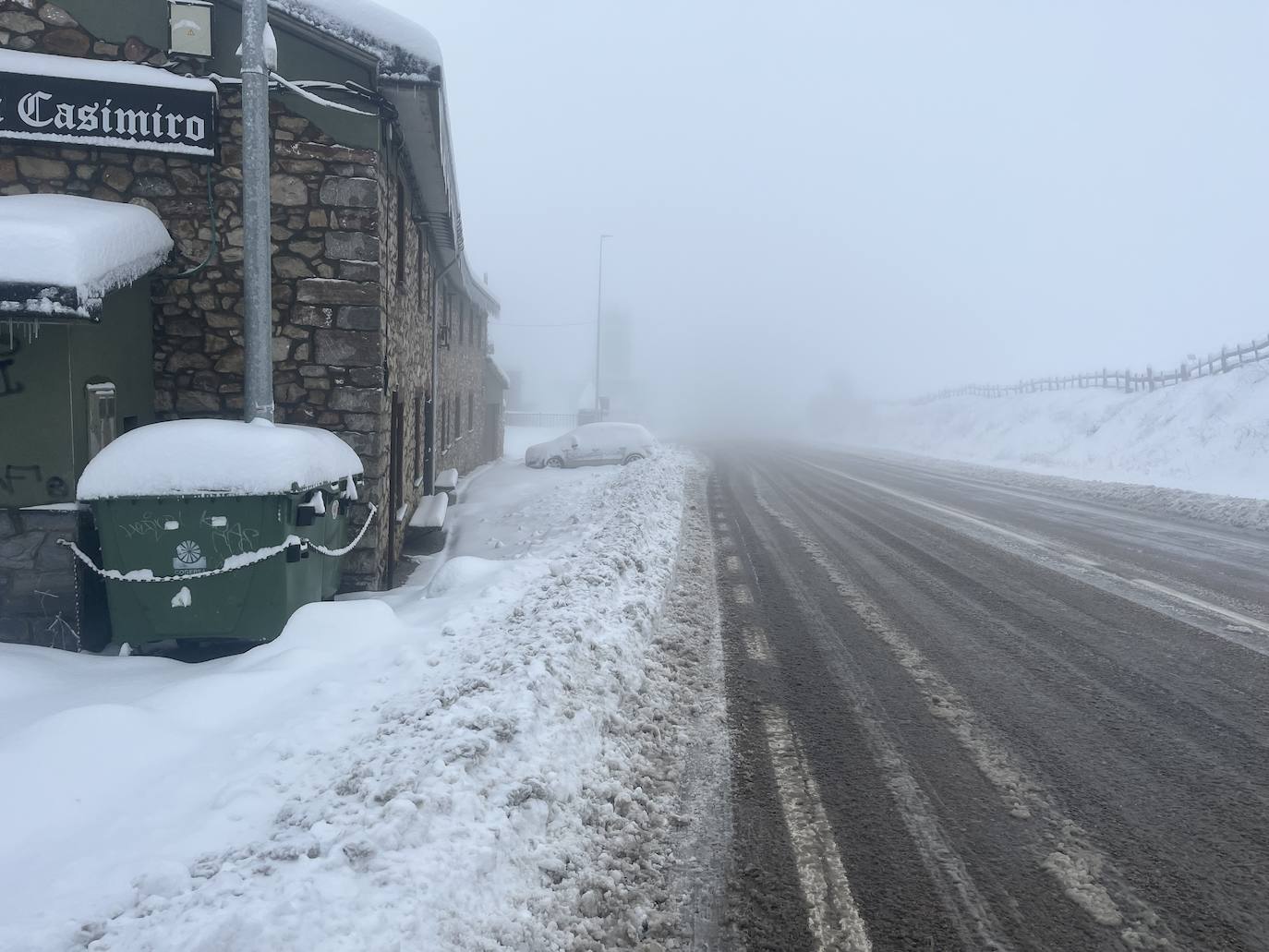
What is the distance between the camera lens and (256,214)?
638 centimetres

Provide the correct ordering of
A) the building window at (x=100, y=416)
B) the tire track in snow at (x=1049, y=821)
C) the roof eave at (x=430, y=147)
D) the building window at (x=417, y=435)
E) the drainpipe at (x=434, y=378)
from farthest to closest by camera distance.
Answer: the drainpipe at (x=434, y=378) < the building window at (x=417, y=435) < the roof eave at (x=430, y=147) < the building window at (x=100, y=416) < the tire track in snow at (x=1049, y=821)

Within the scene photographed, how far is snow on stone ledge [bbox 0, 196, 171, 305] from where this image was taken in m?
5.48

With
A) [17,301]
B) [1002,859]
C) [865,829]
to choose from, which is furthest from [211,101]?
[1002,859]

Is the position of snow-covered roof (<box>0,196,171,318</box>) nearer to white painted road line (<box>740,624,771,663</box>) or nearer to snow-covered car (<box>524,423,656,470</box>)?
white painted road line (<box>740,624,771,663</box>)

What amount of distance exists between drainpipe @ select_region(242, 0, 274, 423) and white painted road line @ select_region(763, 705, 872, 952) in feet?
16.6

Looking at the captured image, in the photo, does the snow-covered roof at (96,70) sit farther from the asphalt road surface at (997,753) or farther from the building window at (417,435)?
the asphalt road surface at (997,753)

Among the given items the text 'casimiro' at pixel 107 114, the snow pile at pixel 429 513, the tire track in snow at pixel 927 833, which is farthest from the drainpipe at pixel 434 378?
the tire track in snow at pixel 927 833

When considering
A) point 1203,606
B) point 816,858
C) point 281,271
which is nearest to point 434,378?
point 281,271

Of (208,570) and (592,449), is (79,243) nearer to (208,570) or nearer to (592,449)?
(208,570)

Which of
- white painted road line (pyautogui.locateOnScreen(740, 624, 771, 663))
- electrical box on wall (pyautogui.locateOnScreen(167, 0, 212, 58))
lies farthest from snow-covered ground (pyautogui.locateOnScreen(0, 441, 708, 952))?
electrical box on wall (pyautogui.locateOnScreen(167, 0, 212, 58))

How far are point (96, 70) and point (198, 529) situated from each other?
4623 mm

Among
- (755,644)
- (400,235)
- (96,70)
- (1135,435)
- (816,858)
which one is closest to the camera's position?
(816,858)

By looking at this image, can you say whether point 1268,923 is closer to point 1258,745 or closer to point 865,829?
point 865,829

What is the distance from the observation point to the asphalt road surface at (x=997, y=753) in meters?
2.83
